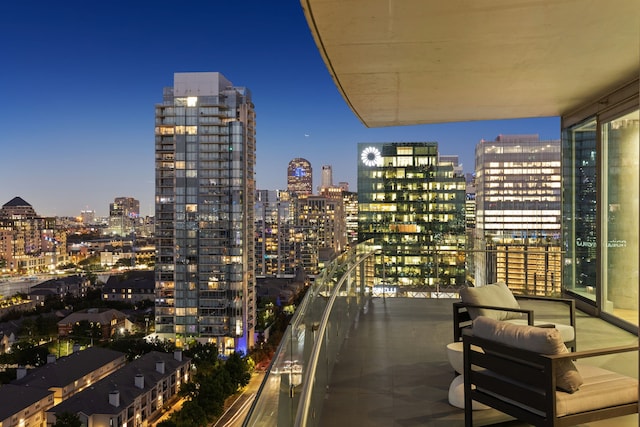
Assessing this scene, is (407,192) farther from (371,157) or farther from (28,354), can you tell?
(28,354)

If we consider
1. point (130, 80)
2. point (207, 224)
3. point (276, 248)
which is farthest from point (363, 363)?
point (130, 80)

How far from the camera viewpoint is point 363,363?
4840 millimetres

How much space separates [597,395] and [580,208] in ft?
18.3

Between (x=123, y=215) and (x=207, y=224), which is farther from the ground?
(x=123, y=215)

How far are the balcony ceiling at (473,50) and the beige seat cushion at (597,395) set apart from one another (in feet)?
7.93

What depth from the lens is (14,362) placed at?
34.8 meters

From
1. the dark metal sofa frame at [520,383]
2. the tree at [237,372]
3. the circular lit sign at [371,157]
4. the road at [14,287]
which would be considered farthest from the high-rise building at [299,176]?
the dark metal sofa frame at [520,383]

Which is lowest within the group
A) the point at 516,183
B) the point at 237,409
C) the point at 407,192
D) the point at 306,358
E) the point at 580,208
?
the point at 237,409

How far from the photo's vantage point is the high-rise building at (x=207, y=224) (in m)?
39.8

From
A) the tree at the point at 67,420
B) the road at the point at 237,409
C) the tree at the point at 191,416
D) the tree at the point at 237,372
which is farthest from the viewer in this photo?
the tree at the point at 237,372

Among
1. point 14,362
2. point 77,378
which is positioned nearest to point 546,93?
point 77,378

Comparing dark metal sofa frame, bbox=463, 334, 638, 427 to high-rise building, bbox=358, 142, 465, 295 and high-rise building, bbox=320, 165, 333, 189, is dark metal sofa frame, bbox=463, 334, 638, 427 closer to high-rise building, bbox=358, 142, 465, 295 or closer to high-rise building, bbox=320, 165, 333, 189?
high-rise building, bbox=358, 142, 465, 295

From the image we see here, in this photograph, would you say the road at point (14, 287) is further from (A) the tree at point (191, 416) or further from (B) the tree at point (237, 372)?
(A) the tree at point (191, 416)

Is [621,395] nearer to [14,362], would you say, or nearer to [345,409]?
[345,409]
